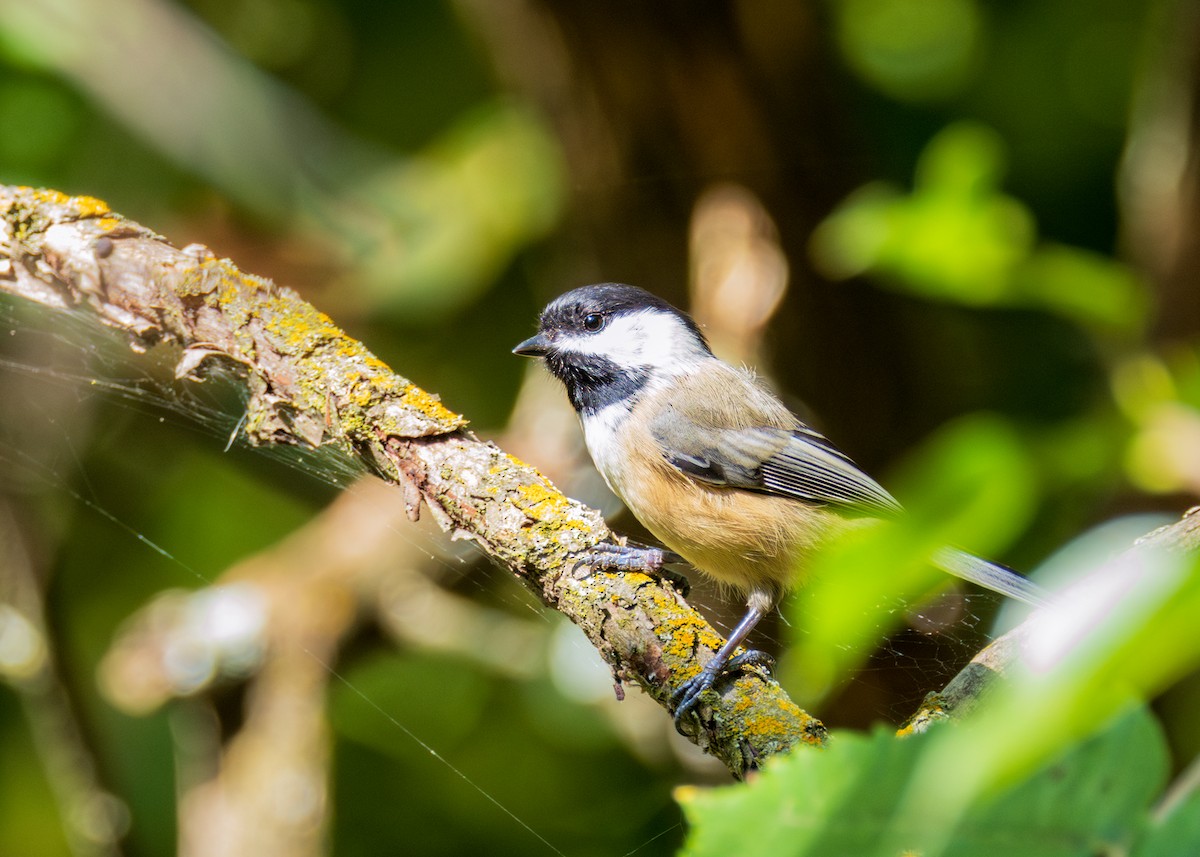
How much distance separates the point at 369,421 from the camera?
1.32 m

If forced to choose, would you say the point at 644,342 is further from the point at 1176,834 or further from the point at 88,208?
the point at 1176,834

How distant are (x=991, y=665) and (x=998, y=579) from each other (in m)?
0.47

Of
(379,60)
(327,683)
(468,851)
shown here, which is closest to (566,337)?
(327,683)

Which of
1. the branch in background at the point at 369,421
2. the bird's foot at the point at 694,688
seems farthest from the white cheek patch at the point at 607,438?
the bird's foot at the point at 694,688

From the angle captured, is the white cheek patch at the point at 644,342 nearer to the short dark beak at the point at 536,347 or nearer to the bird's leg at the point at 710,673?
the short dark beak at the point at 536,347

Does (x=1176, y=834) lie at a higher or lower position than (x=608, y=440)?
higher

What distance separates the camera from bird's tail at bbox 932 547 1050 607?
1.60 metres

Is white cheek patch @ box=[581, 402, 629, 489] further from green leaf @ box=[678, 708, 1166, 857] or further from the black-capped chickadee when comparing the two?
green leaf @ box=[678, 708, 1166, 857]

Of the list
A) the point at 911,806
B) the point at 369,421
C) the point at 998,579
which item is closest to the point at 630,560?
the point at 369,421

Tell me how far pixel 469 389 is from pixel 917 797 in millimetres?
2565

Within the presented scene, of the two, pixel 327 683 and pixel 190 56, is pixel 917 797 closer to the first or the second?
pixel 327 683

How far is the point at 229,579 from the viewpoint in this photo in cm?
250

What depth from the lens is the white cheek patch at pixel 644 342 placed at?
6.89 ft

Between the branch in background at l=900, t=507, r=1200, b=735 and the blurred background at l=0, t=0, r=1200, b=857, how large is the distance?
1.88ft
